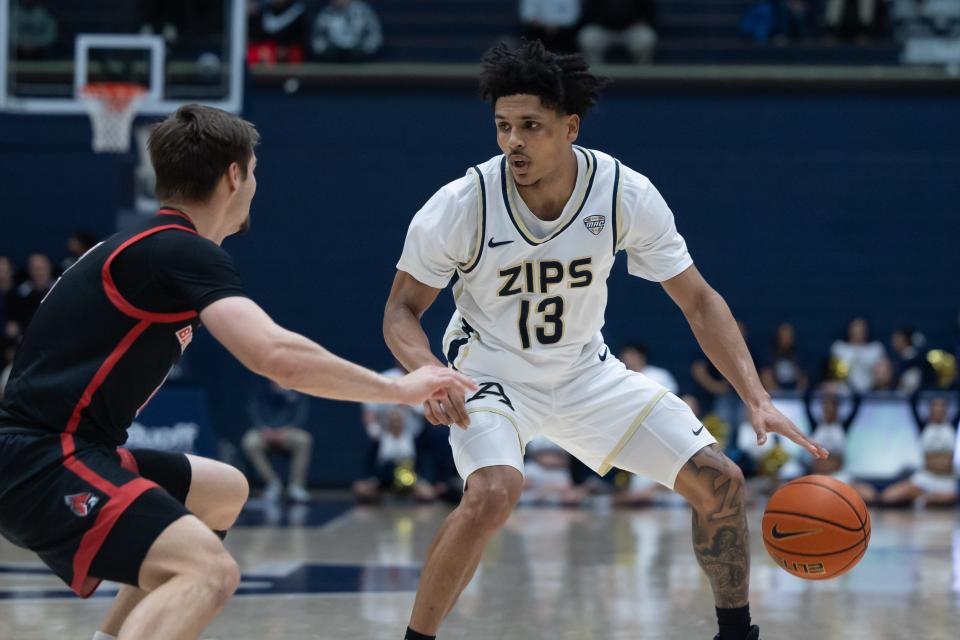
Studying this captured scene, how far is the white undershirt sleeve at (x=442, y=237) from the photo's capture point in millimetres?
5066

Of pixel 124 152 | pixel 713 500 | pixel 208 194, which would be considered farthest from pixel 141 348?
pixel 124 152

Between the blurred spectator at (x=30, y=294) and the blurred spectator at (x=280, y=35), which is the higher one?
the blurred spectator at (x=280, y=35)

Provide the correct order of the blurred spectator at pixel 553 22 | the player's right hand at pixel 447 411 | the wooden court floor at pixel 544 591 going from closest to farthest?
1. the player's right hand at pixel 447 411
2. the wooden court floor at pixel 544 591
3. the blurred spectator at pixel 553 22

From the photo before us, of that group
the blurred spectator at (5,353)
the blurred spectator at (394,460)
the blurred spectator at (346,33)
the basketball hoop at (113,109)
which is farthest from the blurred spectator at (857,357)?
the blurred spectator at (5,353)

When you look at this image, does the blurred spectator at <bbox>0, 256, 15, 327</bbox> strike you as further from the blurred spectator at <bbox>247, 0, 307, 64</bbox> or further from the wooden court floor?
the wooden court floor

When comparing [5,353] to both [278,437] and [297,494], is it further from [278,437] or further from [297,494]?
[297,494]

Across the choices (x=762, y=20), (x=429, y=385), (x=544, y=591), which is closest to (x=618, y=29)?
(x=762, y=20)

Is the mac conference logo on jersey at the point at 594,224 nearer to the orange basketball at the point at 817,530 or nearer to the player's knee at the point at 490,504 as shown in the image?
the player's knee at the point at 490,504

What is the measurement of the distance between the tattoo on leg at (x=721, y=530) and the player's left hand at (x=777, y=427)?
19cm

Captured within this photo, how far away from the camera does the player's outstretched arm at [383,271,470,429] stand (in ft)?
15.5

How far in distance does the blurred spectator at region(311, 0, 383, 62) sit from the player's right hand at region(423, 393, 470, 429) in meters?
12.1

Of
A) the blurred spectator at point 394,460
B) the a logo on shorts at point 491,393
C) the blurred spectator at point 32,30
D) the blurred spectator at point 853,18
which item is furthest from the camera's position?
the blurred spectator at point 853,18

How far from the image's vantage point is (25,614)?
21.5 feet

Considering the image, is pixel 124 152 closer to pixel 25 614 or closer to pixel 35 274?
pixel 35 274
